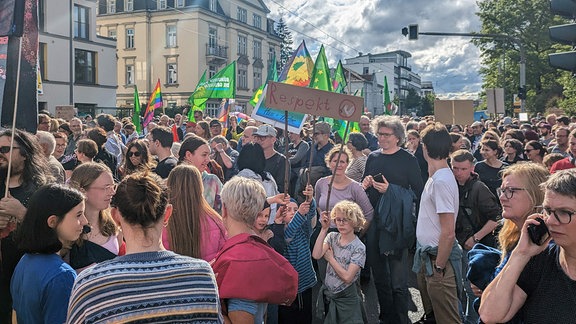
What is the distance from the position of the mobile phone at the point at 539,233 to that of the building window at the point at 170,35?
170 feet

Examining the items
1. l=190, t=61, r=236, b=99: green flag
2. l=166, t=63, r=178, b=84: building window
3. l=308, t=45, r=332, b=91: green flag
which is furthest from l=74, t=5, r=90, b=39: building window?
l=308, t=45, r=332, b=91: green flag

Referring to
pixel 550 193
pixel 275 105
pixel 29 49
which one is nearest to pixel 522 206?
pixel 550 193

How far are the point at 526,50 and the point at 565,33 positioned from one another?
152 feet

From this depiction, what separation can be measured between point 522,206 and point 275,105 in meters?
2.34

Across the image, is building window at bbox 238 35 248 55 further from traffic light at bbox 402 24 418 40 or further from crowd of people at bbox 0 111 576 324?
crowd of people at bbox 0 111 576 324

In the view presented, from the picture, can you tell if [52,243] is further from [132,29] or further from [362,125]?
[132,29]

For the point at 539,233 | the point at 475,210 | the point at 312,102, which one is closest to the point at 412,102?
the point at 475,210

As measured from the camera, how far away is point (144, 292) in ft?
7.20

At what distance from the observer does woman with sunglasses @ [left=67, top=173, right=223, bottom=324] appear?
7.11 feet

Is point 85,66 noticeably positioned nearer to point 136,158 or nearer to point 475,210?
point 136,158

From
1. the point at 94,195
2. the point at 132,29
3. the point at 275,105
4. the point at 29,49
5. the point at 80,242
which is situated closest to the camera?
the point at 80,242

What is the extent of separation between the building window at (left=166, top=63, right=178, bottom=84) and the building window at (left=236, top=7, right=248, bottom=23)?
30.8 ft

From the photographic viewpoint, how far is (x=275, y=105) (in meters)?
4.82

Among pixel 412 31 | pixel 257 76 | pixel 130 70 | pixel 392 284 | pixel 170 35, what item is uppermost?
pixel 170 35
